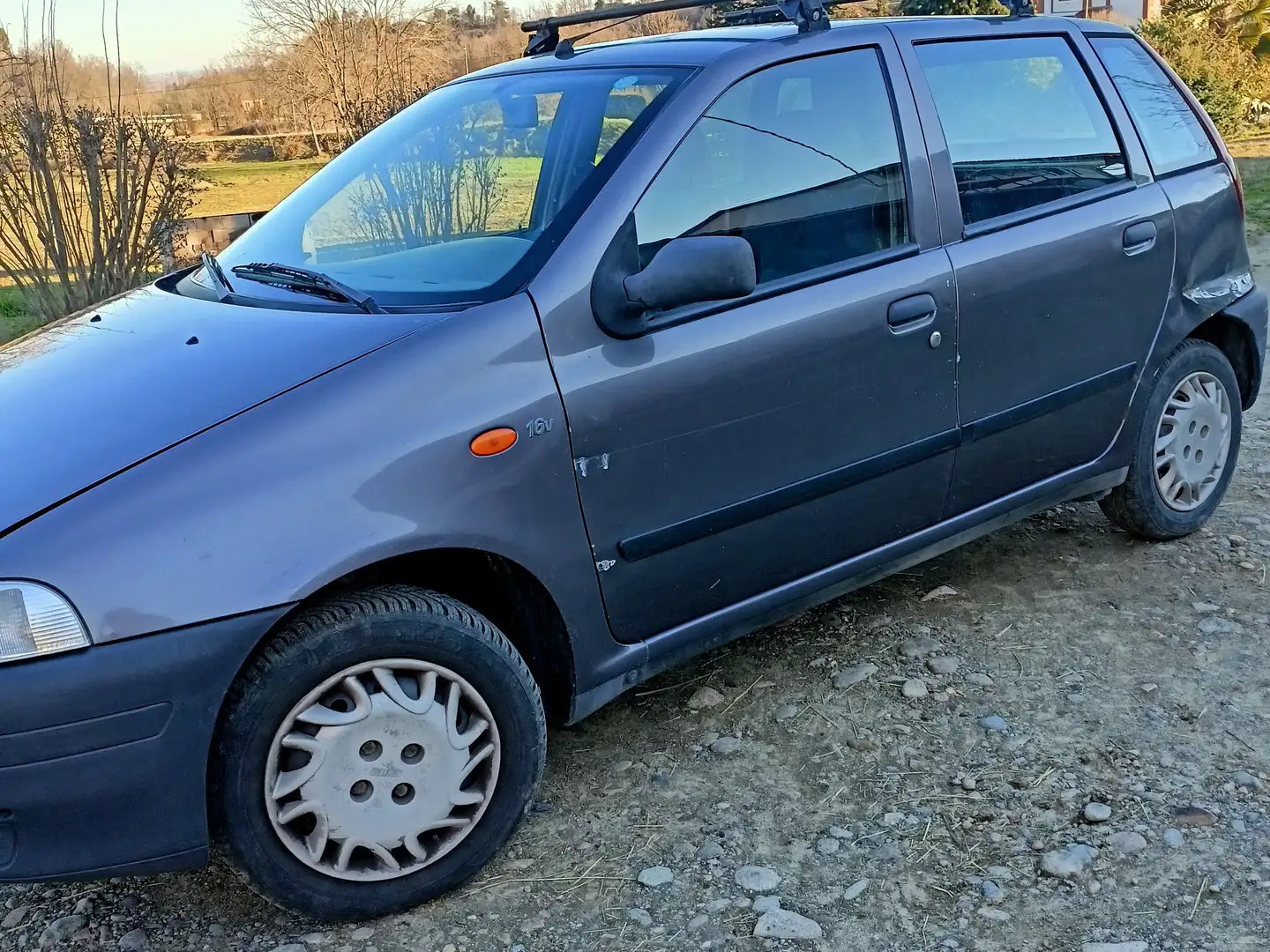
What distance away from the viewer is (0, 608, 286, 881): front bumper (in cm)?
202

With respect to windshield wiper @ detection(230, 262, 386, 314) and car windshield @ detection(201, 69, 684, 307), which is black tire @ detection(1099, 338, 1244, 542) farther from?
windshield wiper @ detection(230, 262, 386, 314)

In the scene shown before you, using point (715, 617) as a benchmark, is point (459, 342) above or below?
above

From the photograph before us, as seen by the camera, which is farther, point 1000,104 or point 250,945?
point 1000,104

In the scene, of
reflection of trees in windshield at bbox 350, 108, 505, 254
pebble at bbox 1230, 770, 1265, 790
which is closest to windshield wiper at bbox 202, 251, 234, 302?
reflection of trees in windshield at bbox 350, 108, 505, 254

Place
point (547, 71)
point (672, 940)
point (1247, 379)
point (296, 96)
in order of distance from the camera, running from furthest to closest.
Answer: point (296, 96) → point (1247, 379) → point (547, 71) → point (672, 940)

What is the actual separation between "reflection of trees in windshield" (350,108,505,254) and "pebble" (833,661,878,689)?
5.24 feet

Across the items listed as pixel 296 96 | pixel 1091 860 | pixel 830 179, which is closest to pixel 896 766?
pixel 1091 860

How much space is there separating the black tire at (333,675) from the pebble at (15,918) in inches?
23.6

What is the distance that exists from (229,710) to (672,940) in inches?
39.1

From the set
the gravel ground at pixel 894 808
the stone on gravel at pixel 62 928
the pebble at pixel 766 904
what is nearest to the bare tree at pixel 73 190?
the gravel ground at pixel 894 808

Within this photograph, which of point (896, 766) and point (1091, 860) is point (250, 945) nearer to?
point (896, 766)

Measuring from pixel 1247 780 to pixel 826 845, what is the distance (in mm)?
1046

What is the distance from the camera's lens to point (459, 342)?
243cm

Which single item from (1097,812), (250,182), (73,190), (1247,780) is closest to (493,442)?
(1097,812)
